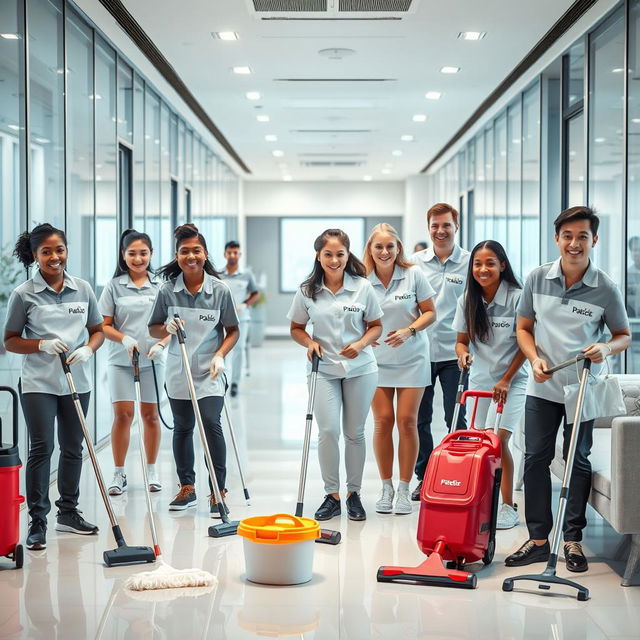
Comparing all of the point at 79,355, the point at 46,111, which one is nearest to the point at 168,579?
the point at 79,355

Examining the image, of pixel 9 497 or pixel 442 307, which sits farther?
pixel 442 307

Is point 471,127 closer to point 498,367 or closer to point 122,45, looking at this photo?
point 122,45

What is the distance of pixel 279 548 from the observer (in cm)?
379

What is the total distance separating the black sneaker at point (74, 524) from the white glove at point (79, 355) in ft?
2.70

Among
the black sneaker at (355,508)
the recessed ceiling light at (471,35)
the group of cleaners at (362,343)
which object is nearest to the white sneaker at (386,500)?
the group of cleaners at (362,343)

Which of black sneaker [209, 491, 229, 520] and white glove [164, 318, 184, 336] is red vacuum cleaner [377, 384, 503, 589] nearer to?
black sneaker [209, 491, 229, 520]

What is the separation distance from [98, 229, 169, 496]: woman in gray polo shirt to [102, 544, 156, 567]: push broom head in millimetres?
1394

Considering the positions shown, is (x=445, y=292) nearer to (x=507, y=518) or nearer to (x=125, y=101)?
(x=507, y=518)

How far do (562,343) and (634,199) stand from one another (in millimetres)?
2434

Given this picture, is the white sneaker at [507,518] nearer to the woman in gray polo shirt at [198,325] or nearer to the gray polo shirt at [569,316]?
the gray polo shirt at [569,316]

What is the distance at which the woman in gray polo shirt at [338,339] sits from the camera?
4797mm

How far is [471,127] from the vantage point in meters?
12.2

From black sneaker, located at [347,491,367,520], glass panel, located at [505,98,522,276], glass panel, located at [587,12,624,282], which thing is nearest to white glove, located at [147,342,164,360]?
black sneaker, located at [347,491,367,520]

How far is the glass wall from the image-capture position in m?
5.28
